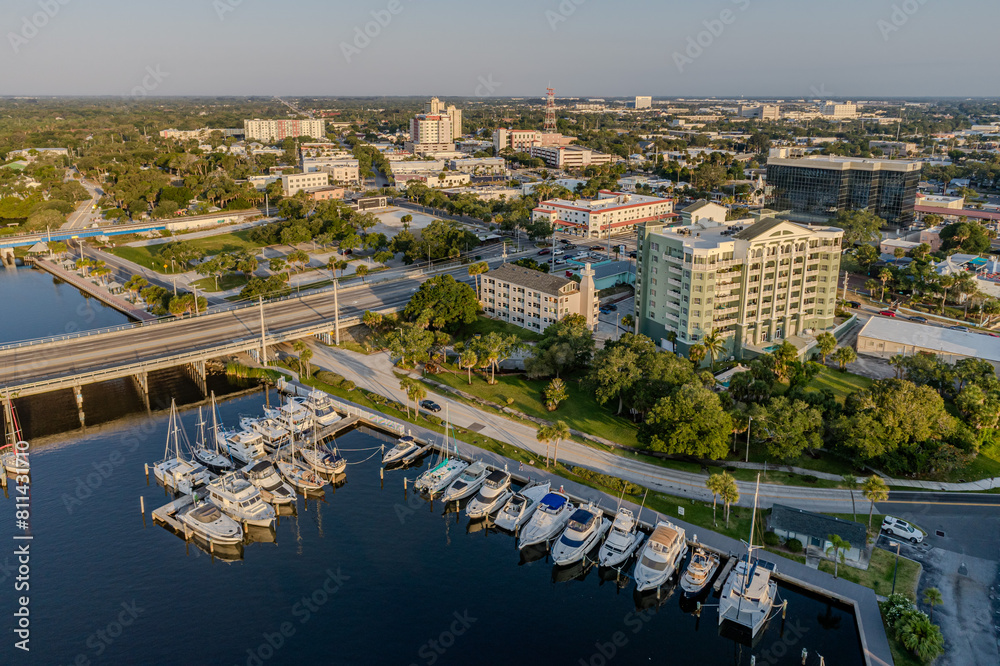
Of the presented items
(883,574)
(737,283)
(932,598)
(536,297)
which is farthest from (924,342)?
(932,598)

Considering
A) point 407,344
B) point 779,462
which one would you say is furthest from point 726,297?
point 407,344

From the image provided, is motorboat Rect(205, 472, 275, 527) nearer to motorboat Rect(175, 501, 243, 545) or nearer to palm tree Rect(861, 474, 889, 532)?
motorboat Rect(175, 501, 243, 545)

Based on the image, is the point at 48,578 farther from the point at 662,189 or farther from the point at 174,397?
the point at 662,189

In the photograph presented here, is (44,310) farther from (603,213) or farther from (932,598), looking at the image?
(932,598)

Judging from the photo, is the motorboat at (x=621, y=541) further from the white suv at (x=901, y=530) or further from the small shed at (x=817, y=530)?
the white suv at (x=901, y=530)

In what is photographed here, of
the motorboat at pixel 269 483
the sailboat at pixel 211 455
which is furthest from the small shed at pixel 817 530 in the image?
the sailboat at pixel 211 455

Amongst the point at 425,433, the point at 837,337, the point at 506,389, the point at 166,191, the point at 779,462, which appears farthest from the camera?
the point at 166,191
